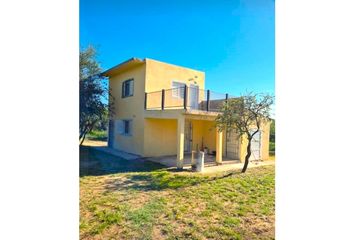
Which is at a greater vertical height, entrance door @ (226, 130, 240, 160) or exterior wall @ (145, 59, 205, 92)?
exterior wall @ (145, 59, 205, 92)

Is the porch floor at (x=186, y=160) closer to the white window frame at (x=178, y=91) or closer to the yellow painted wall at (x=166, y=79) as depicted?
the yellow painted wall at (x=166, y=79)

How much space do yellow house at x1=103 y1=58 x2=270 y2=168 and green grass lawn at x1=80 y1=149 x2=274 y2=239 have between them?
57cm

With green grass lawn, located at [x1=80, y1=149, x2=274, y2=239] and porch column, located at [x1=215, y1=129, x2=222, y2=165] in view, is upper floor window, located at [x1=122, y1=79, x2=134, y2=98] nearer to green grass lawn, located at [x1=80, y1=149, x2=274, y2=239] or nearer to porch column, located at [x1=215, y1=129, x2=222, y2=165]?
green grass lawn, located at [x1=80, y1=149, x2=274, y2=239]

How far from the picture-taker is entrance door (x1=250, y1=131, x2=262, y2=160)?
2.92 meters

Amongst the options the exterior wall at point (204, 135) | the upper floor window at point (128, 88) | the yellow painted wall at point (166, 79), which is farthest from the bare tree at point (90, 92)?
the exterior wall at point (204, 135)

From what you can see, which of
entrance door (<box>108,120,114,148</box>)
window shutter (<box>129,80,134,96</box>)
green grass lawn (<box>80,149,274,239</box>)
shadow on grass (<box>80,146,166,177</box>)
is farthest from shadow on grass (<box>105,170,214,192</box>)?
window shutter (<box>129,80,134,96</box>)

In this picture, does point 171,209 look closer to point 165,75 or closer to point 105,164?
point 105,164

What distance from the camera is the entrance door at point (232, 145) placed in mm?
3541

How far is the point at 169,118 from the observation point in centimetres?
347

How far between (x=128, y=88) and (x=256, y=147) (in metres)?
1.99

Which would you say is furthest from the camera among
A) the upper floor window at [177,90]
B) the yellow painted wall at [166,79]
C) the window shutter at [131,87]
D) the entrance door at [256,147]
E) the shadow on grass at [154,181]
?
the upper floor window at [177,90]

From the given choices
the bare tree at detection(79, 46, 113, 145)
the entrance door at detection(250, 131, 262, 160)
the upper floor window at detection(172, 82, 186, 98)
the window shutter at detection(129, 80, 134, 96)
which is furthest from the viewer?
the upper floor window at detection(172, 82, 186, 98)

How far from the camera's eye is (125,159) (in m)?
2.76

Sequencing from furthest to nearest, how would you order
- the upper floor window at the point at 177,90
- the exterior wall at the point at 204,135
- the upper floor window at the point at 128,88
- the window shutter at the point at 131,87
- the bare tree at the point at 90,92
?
the exterior wall at the point at 204,135, the upper floor window at the point at 177,90, the window shutter at the point at 131,87, the upper floor window at the point at 128,88, the bare tree at the point at 90,92
